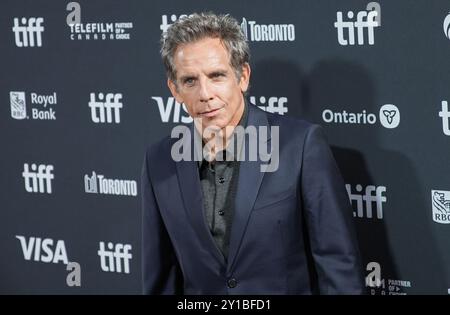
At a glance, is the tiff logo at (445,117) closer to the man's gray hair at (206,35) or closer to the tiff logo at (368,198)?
the tiff logo at (368,198)

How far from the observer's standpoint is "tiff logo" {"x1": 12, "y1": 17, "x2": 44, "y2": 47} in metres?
3.59

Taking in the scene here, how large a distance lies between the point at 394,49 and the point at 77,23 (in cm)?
133

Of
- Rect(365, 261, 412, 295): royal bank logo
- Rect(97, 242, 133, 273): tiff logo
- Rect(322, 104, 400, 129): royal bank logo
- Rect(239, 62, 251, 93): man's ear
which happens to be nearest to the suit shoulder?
Rect(239, 62, 251, 93): man's ear

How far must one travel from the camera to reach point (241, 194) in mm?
2584

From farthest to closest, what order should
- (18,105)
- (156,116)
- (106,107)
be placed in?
(18,105) < (106,107) < (156,116)

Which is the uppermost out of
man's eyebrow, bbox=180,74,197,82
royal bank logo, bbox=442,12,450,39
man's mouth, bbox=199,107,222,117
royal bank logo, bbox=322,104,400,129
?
royal bank logo, bbox=442,12,450,39

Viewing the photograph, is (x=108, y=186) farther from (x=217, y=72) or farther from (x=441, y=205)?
(x=441, y=205)

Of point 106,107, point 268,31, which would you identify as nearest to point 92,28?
point 106,107

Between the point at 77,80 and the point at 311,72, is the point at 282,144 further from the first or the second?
the point at 77,80

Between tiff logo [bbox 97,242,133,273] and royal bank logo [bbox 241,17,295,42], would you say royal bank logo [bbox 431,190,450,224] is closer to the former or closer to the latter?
royal bank logo [bbox 241,17,295,42]

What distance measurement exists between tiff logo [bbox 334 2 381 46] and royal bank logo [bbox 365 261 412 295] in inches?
29.5

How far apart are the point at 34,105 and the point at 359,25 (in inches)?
58.9
